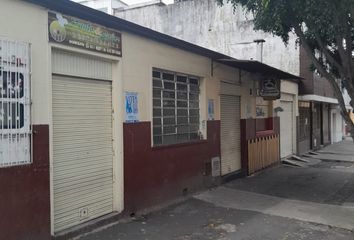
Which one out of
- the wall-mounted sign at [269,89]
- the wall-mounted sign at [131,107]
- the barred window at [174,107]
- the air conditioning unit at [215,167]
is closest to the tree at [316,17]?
the barred window at [174,107]

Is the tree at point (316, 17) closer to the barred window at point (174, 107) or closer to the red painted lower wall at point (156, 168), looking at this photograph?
the barred window at point (174, 107)

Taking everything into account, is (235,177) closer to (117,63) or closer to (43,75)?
(117,63)

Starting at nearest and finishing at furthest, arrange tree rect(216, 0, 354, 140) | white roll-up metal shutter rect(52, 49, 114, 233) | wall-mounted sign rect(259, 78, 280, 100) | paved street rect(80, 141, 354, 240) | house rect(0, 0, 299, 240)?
house rect(0, 0, 299, 240) < white roll-up metal shutter rect(52, 49, 114, 233) < paved street rect(80, 141, 354, 240) < tree rect(216, 0, 354, 140) < wall-mounted sign rect(259, 78, 280, 100)

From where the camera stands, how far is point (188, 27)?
23.2 meters

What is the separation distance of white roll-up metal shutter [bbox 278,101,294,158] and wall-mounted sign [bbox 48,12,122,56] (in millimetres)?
12614

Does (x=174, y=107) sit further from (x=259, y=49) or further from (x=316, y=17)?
(x=259, y=49)

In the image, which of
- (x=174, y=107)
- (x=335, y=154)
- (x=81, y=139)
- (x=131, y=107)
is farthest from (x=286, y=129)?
(x=81, y=139)

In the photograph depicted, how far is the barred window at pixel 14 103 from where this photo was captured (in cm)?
573

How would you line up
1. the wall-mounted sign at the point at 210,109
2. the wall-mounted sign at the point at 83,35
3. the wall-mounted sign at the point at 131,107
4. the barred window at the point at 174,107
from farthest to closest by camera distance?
1. the wall-mounted sign at the point at 210,109
2. the barred window at the point at 174,107
3. the wall-mounted sign at the point at 131,107
4. the wall-mounted sign at the point at 83,35

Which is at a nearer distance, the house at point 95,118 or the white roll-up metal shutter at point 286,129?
the house at point 95,118

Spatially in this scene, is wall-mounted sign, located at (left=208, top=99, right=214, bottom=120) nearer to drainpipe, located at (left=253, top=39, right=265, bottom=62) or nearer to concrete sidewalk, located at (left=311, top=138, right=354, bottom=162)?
drainpipe, located at (left=253, top=39, right=265, bottom=62)

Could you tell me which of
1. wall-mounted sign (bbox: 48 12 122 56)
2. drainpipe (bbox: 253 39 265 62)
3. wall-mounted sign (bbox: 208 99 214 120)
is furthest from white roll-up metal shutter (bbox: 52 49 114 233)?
drainpipe (bbox: 253 39 265 62)

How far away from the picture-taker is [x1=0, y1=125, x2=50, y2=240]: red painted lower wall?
5.75 metres

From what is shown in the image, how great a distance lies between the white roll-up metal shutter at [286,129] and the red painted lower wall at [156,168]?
8754 mm
